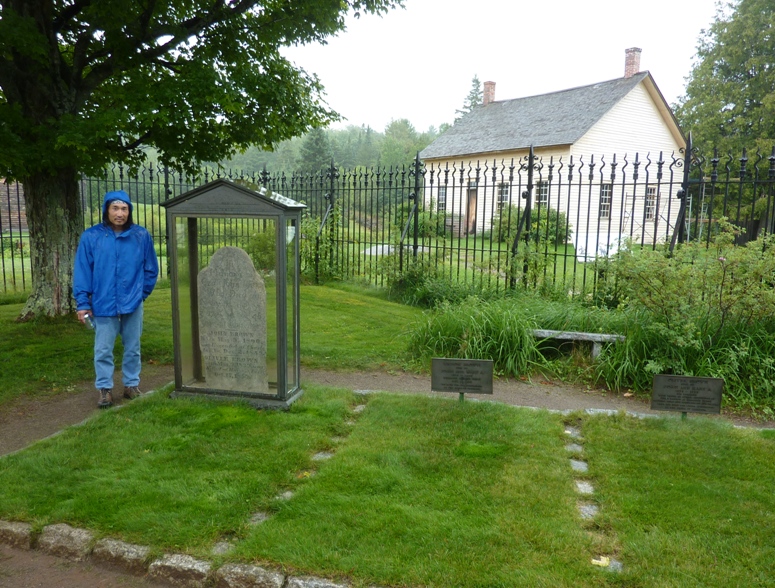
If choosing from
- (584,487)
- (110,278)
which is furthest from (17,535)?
(584,487)

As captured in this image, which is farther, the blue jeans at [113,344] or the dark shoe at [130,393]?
the dark shoe at [130,393]

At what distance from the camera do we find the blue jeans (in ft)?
17.6

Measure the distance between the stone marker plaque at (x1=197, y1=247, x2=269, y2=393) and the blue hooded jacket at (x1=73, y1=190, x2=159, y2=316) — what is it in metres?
0.63

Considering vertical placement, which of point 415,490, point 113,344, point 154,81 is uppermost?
point 154,81

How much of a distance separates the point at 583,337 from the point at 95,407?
515 centimetres

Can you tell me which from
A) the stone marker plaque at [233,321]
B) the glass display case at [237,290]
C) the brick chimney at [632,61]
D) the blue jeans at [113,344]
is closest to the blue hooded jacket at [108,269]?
the blue jeans at [113,344]

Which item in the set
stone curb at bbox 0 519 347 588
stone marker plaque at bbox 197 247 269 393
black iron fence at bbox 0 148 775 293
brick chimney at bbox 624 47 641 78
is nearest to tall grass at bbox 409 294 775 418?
black iron fence at bbox 0 148 775 293

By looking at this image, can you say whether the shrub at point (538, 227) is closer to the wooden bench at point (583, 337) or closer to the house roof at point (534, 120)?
the wooden bench at point (583, 337)

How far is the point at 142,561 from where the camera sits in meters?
3.15

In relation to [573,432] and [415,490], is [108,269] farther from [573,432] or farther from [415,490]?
[573,432]

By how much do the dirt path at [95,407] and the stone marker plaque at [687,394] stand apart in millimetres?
509

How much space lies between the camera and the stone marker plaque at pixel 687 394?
487cm

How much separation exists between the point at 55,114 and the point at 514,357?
666 cm

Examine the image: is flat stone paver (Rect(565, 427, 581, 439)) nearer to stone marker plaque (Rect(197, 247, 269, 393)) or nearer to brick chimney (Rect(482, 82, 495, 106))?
stone marker plaque (Rect(197, 247, 269, 393))
